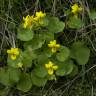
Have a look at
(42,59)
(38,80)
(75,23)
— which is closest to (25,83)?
(38,80)

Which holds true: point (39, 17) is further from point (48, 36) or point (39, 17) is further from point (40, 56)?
point (40, 56)

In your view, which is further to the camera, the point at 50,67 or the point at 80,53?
the point at 80,53

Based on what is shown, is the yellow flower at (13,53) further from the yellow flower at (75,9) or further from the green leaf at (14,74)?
the yellow flower at (75,9)

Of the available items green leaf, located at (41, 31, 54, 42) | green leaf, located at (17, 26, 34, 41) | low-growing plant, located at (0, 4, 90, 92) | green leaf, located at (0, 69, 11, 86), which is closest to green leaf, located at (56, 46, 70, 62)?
low-growing plant, located at (0, 4, 90, 92)

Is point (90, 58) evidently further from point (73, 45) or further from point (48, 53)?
point (48, 53)

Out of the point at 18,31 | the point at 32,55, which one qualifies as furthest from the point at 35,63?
the point at 18,31

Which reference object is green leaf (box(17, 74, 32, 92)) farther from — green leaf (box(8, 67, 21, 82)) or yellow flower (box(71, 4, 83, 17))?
yellow flower (box(71, 4, 83, 17))

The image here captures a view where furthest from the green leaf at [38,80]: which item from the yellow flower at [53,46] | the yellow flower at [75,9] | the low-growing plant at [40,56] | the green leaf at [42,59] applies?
the yellow flower at [75,9]
